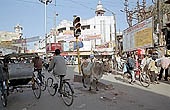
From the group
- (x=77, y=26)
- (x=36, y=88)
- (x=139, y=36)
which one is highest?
(x=139, y=36)

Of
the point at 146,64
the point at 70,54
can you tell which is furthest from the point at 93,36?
the point at 146,64

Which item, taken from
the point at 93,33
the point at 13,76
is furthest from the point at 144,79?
the point at 93,33

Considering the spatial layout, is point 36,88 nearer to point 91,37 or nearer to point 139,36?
point 139,36

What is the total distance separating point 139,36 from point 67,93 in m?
15.3

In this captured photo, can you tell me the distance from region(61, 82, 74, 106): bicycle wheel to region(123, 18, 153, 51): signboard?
1310cm

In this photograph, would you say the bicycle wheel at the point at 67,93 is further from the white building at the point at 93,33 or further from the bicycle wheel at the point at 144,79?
the white building at the point at 93,33

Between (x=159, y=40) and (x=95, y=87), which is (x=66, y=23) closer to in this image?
(x=159, y=40)

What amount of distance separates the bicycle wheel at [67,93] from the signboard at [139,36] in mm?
13100

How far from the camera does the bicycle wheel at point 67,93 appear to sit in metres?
5.43

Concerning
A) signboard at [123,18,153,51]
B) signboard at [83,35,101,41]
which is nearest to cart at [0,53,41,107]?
signboard at [123,18,153,51]

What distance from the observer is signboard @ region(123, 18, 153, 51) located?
17112 millimetres

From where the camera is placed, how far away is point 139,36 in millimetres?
19047

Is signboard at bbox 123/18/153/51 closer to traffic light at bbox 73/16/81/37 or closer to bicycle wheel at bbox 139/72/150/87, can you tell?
bicycle wheel at bbox 139/72/150/87

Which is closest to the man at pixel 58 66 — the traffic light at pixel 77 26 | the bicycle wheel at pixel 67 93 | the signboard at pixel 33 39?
the bicycle wheel at pixel 67 93
